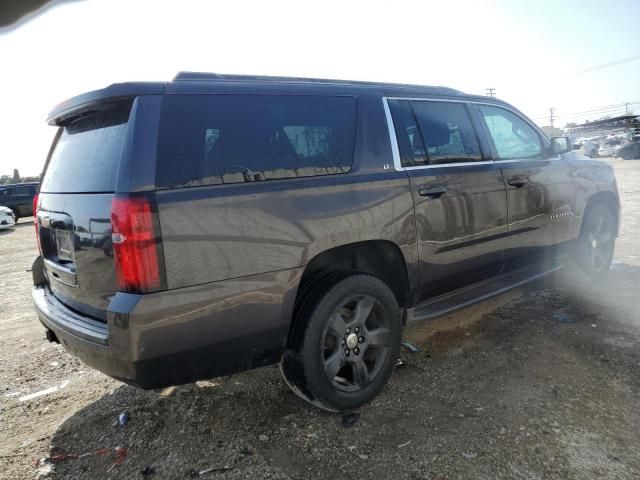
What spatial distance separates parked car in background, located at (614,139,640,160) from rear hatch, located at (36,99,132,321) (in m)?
36.1

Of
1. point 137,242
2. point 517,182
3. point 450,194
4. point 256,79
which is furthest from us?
point 517,182

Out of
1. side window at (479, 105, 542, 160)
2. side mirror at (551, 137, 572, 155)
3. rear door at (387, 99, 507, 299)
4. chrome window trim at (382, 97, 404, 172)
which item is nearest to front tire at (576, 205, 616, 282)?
side mirror at (551, 137, 572, 155)

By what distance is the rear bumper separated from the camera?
2084 mm

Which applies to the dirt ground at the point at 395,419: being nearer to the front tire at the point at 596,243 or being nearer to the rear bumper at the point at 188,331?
the rear bumper at the point at 188,331

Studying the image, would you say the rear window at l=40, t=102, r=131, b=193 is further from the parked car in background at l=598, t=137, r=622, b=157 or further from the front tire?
the parked car in background at l=598, t=137, r=622, b=157

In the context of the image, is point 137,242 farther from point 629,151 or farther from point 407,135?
point 629,151

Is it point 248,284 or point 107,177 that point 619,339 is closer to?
point 248,284

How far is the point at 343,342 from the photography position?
278cm

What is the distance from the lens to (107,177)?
88.9 inches

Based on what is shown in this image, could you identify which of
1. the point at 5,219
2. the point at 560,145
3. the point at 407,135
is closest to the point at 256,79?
the point at 407,135

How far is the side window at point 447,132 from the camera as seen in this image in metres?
3.34

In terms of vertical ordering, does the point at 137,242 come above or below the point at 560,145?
below

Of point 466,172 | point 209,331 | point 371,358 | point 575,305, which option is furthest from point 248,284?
point 575,305

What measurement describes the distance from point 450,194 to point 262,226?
1559 millimetres
